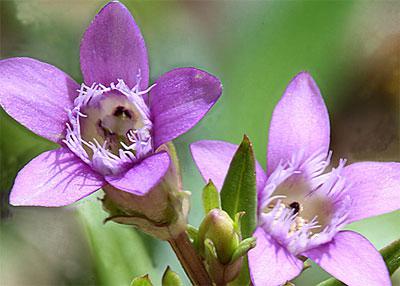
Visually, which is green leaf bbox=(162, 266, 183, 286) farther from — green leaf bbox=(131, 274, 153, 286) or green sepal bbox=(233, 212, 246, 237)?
green sepal bbox=(233, 212, 246, 237)

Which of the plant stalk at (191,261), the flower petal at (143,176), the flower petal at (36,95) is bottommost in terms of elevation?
the plant stalk at (191,261)

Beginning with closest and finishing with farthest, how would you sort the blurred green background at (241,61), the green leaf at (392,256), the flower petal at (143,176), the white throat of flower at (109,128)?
the flower petal at (143,176)
the white throat of flower at (109,128)
the green leaf at (392,256)
the blurred green background at (241,61)

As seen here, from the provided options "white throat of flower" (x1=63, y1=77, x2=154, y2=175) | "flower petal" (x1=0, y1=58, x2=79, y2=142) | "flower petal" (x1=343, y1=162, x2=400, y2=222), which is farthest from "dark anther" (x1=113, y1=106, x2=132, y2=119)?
"flower petal" (x1=343, y1=162, x2=400, y2=222)

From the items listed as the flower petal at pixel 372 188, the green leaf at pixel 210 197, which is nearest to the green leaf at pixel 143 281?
the green leaf at pixel 210 197

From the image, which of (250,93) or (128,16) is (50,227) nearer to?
(250,93)

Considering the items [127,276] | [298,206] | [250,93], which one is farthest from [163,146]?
→ [250,93]

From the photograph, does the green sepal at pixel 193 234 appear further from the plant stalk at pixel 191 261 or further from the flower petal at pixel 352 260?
the flower petal at pixel 352 260

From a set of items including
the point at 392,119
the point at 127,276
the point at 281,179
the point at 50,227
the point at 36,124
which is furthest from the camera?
the point at 392,119
